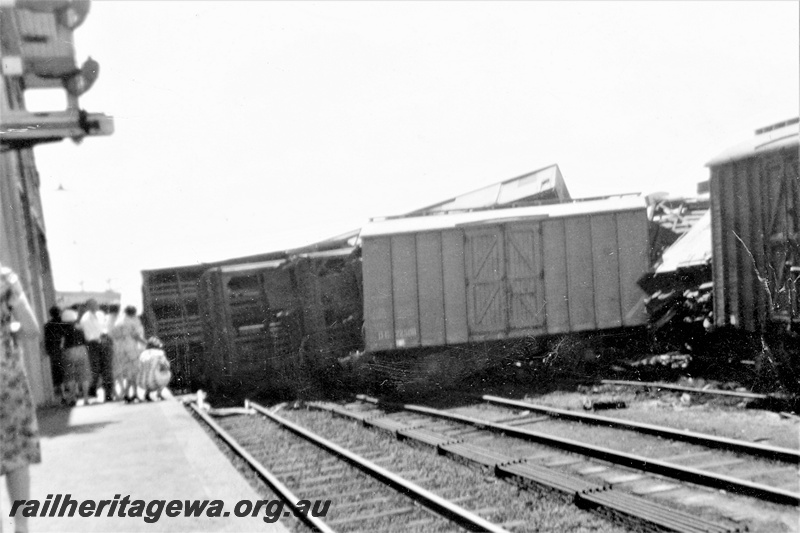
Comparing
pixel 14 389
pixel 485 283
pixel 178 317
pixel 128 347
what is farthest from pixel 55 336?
pixel 178 317

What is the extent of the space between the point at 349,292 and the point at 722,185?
7009 mm

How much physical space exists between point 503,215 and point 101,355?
7424 mm

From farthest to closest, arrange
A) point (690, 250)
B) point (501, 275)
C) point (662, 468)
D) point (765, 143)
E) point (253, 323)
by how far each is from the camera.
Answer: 1. point (253, 323)
2. point (690, 250)
3. point (501, 275)
4. point (765, 143)
5. point (662, 468)

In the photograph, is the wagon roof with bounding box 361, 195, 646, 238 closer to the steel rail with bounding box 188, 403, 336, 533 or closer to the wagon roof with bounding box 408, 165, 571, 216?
the wagon roof with bounding box 408, 165, 571, 216

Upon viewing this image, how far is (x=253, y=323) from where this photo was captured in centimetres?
1616

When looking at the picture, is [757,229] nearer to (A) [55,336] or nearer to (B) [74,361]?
(A) [55,336]

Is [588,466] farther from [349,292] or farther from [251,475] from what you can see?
[349,292]

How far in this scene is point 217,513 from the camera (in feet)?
17.0

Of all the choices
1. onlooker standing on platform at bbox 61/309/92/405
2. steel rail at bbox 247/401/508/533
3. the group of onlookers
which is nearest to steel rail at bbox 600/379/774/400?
steel rail at bbox 247/401/508/533

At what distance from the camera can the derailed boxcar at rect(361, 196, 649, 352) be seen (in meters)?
13.4

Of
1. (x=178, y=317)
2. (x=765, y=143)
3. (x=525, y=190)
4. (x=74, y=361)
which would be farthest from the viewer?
(x=178, y=317)

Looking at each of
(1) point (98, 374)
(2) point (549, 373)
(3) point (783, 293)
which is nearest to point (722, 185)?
(3) point (783, 293)

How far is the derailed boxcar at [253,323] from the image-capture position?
15.5 m

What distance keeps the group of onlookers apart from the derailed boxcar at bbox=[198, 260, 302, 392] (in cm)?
277
